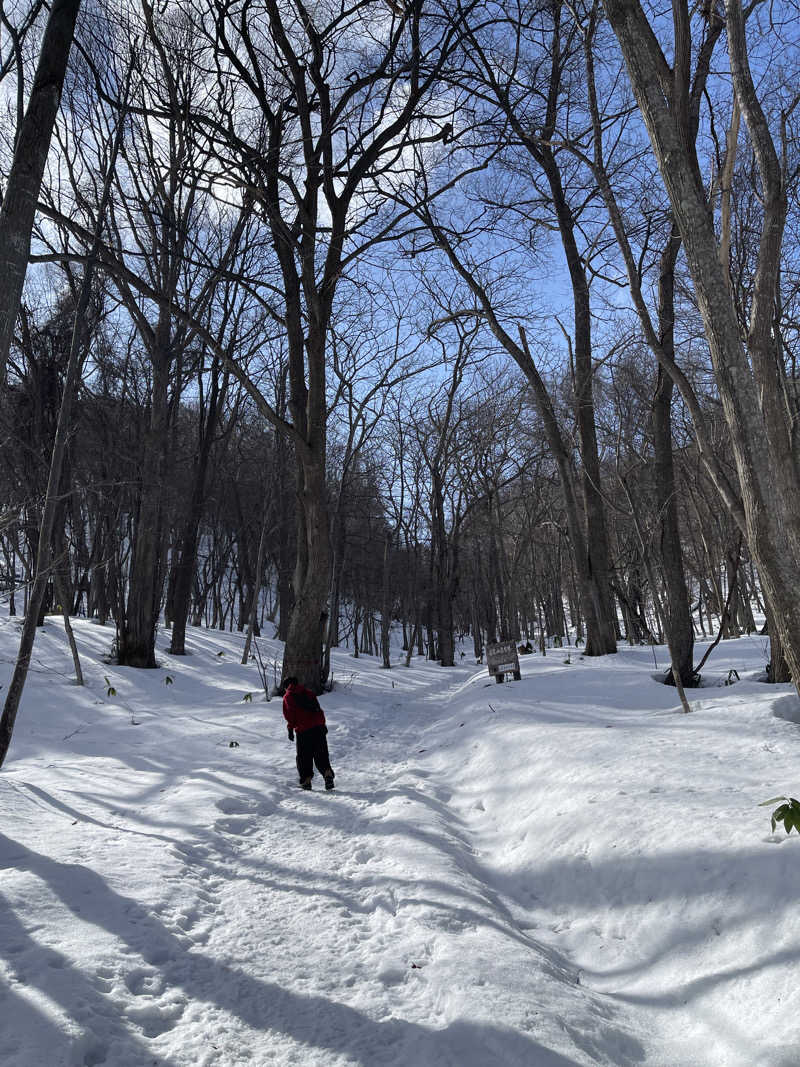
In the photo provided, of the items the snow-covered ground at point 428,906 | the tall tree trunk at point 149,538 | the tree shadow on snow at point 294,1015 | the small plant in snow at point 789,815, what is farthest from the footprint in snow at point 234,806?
the tall tree trunk at point 149,538

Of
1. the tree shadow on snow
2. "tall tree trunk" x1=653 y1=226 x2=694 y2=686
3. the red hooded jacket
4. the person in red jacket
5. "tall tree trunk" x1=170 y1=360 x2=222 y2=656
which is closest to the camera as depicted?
the tree shadow on snow

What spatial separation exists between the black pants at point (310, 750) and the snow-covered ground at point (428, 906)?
0.29 metres

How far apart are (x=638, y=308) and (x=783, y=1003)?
19.7 ft

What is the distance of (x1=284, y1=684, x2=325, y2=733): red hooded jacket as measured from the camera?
7.26 m

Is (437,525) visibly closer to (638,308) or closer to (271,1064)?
(638,308)

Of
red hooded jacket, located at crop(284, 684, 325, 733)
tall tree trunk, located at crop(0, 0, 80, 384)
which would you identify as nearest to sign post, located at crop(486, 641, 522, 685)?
red hooded jacket, located at crop(284, 684, 325, 733)

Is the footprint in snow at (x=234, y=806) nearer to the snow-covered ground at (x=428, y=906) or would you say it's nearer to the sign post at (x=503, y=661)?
the snow-covered ground at (x=428, y=906)

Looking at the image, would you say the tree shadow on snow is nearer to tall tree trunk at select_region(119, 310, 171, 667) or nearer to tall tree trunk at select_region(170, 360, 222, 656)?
tall tree trunk at select_region(119, 310, 171, 667)

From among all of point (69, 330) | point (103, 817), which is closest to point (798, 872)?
point (103, 817)

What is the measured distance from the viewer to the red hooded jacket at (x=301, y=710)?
286 inches

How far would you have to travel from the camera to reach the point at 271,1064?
2.49 metres

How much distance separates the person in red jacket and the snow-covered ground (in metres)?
0.30

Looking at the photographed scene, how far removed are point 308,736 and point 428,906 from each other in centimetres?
361

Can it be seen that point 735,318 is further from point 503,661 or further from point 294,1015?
point 503,661
